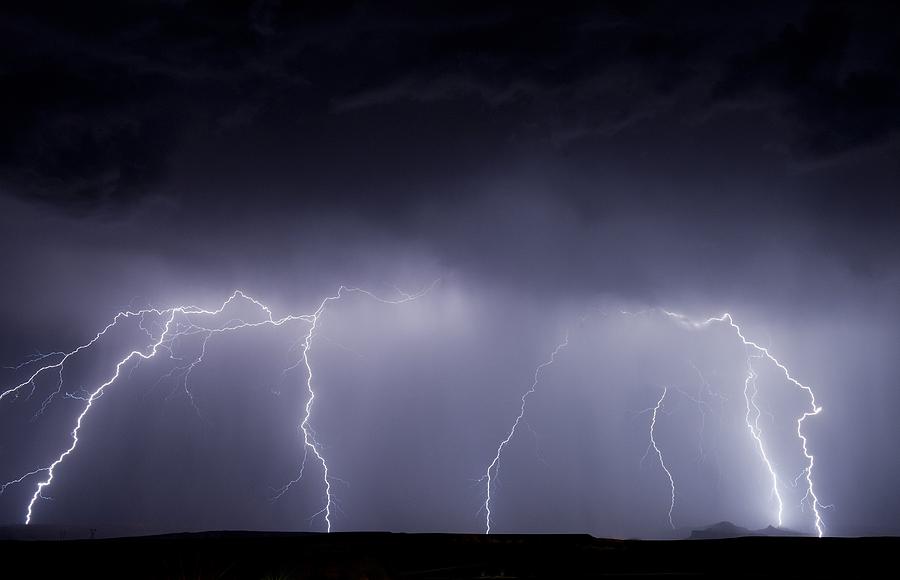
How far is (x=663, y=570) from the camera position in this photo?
14.7 ft

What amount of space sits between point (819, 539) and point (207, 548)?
5.07 m

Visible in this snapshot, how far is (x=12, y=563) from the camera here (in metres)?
4.25

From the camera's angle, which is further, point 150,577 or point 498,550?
point 498,550

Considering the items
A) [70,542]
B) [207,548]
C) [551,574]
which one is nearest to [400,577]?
[551,574]

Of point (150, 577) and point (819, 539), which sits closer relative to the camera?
point (150, 577)

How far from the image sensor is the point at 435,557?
4.53 metres

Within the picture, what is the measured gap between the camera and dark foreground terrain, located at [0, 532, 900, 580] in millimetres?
4336

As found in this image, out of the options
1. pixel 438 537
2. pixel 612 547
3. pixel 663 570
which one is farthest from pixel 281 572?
pixel 663 570

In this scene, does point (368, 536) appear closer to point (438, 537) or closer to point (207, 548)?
point (438, 537)

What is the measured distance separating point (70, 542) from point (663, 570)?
4.82 meters

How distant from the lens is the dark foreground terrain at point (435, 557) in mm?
4336

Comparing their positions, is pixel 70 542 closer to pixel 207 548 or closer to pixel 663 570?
pixel 207 548

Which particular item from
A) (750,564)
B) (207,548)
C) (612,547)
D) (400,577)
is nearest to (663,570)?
(612,547)

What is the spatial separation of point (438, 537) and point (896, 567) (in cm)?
365
